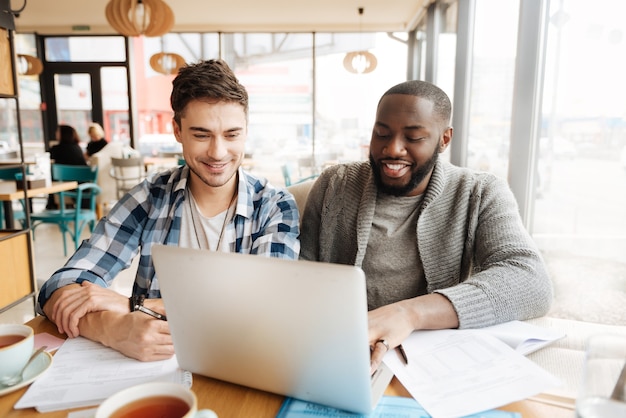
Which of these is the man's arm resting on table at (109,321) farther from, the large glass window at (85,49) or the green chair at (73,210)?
the large glass window at (85,49)

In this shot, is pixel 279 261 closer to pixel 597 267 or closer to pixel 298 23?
pixel 597 267

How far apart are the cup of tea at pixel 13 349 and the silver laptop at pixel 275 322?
0.81 feet

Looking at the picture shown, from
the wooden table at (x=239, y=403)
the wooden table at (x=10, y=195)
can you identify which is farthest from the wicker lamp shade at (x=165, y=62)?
the wooden table at (x=239, y=403)

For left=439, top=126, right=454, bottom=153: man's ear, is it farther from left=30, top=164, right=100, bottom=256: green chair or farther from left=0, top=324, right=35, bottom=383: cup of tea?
left=30, top=164, right=100, bottom=256: green chair

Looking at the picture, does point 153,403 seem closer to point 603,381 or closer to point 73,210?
point 603,381

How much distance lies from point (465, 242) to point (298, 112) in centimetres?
663

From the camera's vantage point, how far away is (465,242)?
1375 mm

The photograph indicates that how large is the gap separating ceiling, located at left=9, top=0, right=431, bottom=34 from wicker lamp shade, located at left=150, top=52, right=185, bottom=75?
2.14 ft

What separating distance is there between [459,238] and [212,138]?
771 millimetres

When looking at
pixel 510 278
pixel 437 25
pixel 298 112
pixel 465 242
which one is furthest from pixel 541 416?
pixel 298 112

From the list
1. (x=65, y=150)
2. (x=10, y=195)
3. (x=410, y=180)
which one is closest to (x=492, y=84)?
(x=410, y=180)

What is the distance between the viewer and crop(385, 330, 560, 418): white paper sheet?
28.0 inches

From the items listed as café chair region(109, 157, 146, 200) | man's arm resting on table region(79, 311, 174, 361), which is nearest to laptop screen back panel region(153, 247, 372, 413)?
man's arm resting on table region(79, 311, 174, 361)

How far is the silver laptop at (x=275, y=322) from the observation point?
619mm
